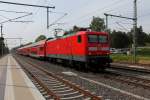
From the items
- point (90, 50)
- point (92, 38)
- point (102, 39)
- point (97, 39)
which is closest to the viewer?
point (90, 50)

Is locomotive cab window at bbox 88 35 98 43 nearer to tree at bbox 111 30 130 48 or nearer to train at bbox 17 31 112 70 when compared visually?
train at bbox 17 31 112 70

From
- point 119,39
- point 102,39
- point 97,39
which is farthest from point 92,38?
point 119,39

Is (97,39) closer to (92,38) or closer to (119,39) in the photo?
(92,38)

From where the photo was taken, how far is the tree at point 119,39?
118338mm

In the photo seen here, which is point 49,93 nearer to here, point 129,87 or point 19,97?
point 19,97

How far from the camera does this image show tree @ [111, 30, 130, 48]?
118 metres

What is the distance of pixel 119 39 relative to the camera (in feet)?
391

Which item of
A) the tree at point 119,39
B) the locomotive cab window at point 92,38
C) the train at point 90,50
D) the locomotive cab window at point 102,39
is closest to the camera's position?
the train at point 90,50

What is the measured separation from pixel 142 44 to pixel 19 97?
130 m

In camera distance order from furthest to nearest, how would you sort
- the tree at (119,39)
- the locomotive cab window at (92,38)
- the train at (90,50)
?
the tree at (119,39)
the locomotive cab window at (92,38)
the train at (90,50)

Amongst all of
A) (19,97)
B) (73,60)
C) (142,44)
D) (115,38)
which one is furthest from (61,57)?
(142,44)

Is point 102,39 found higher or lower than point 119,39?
lower

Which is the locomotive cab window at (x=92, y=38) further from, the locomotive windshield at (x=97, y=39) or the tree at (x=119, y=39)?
the tree at (x=119, y=39)

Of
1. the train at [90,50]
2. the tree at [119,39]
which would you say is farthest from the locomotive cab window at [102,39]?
the tree at [119,39]
